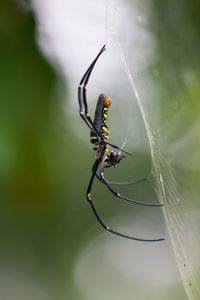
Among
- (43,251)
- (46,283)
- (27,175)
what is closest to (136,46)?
(27,175)

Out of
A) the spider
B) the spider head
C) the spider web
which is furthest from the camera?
the spider head

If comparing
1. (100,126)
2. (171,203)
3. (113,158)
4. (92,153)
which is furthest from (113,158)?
(92,153)

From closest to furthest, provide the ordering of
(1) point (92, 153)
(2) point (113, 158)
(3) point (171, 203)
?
1. (3) point (171, 203)
2. (2) point (113, 158)
3. (1) point (92, 153)

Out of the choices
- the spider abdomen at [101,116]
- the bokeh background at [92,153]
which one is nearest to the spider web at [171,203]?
the bokeh background at [92,153]

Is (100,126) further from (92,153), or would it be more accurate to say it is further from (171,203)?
(92,153)

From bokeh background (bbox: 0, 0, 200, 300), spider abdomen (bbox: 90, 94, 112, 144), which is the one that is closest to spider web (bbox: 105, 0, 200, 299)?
bokeh background (bbox: 0, 0, 200, 300)

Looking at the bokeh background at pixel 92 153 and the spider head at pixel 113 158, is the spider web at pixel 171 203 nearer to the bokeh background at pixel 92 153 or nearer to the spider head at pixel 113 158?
the bokeh background at pixel 92 153

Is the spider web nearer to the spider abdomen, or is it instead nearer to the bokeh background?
the bokeh background

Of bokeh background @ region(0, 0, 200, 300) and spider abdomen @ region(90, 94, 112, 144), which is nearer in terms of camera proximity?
spider abdomen @ region(90, 94, 112, 144)
